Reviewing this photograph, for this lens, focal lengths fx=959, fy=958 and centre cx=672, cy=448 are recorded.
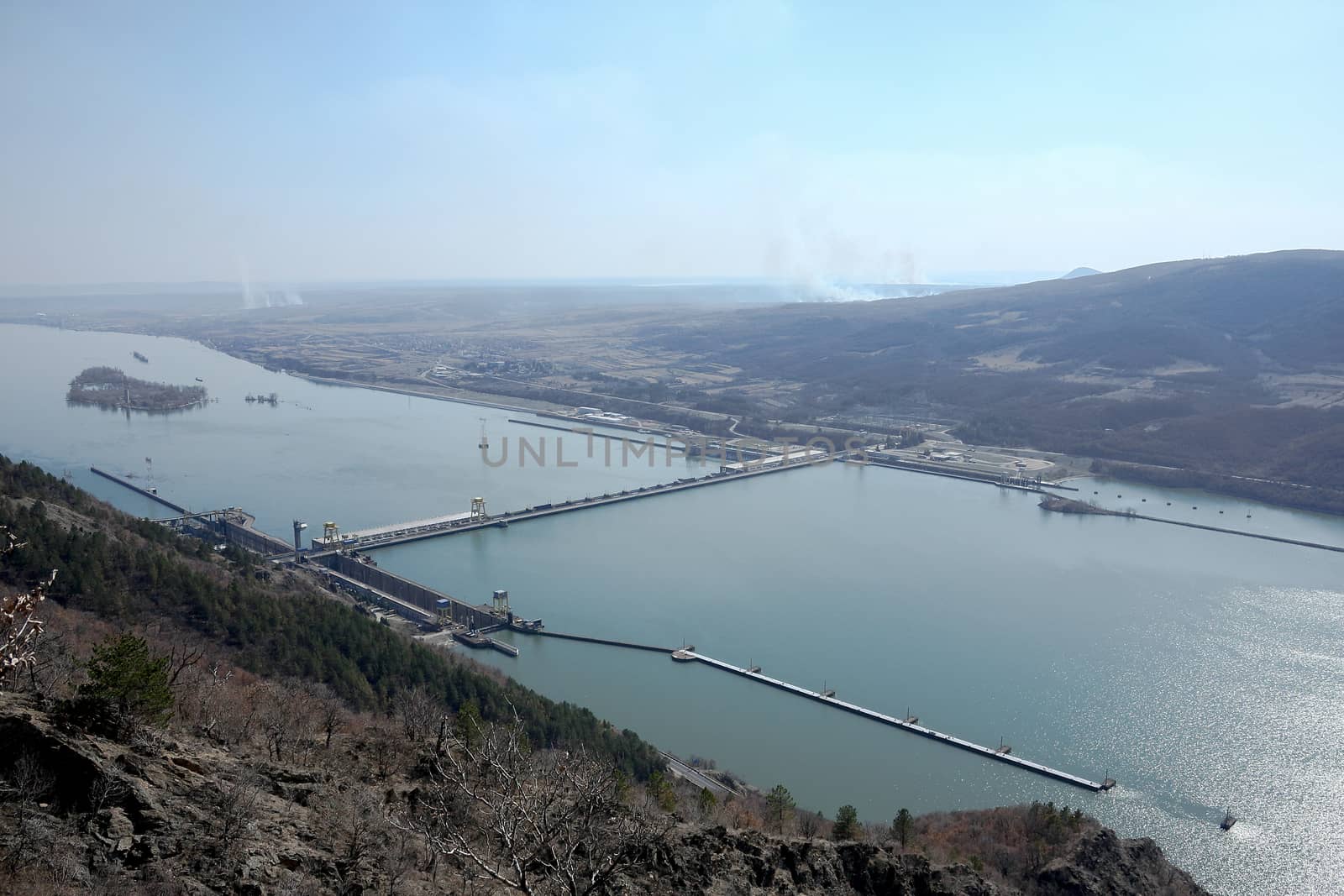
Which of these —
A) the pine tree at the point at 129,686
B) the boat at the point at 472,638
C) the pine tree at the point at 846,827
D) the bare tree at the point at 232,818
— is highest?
the pine tree at the point at 129,686

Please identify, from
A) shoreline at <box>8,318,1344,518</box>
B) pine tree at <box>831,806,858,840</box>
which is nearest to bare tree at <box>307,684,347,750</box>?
pine tree at <box>831,806,858,840</box>

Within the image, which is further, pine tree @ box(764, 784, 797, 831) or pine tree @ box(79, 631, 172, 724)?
pine tree @ box(764, 784, 797, 831)

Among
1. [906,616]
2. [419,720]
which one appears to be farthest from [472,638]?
[419,720]

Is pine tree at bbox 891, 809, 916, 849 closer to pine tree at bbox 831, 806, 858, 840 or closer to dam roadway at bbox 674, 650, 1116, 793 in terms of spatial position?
pine tree at bbox 831, 806, 858, 840

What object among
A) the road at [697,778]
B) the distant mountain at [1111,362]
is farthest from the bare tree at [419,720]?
the distant mountain at [1111,362]

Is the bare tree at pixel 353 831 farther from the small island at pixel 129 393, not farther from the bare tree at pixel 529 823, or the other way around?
the small island at pixel 129 393

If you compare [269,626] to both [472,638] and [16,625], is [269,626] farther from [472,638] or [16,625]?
[16,625]

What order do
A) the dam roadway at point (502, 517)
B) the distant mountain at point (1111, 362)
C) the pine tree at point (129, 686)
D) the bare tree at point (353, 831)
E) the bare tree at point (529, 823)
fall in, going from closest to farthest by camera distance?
the bare tree at point (529, 823), the bare tree at point (353, 831), the pine tree at point (129, 686), the dam roadway at point (502, 517), the distant mountain at point (1111, 362)

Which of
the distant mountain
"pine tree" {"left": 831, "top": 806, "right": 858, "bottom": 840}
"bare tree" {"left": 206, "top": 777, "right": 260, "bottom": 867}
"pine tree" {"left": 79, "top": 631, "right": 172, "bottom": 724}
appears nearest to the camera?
"bare tree" {"left": 206, "top": 777, "right": 260, "bottom": 867}
